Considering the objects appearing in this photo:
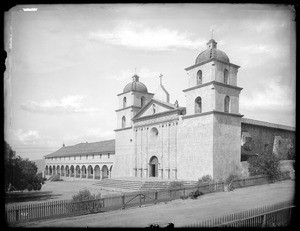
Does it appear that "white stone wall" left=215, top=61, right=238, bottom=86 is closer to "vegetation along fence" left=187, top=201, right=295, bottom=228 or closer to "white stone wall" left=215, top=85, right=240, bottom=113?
"white stone wall" left=215, top=85, right=240, bottom=113

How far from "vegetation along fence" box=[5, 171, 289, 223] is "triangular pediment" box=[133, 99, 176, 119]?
10891 mm

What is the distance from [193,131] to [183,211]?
11410 mm

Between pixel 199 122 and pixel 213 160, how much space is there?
3.59 metres

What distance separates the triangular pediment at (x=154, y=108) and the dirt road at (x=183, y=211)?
39.0ft

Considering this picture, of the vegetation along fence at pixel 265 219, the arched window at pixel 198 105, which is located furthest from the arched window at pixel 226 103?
the vegetation along fence at pixel 265 219

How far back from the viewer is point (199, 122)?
84.1ft

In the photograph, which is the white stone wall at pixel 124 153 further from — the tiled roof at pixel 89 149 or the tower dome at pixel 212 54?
the tower dome at pixel 212 54

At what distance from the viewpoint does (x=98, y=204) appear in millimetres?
15547

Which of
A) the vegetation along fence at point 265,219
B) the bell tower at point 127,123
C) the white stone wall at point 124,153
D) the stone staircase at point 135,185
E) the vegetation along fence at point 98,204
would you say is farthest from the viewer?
the bell tower at point 127,123

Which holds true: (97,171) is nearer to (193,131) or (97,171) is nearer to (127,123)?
(127,123)

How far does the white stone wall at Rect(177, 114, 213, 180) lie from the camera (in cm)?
2470

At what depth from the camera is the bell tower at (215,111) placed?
2461 cm

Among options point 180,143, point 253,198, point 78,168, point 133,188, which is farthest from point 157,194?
point 78,168

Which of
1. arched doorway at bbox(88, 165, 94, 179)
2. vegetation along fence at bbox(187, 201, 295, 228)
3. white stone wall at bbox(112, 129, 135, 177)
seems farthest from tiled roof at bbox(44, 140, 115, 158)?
vegetation along fence at bbox(187, 201, 295, 228)
